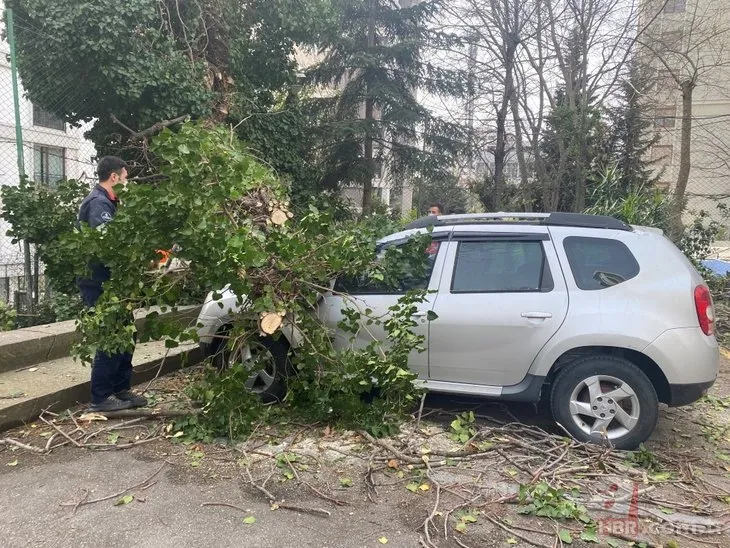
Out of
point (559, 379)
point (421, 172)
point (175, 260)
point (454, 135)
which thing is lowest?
point (559, 379)

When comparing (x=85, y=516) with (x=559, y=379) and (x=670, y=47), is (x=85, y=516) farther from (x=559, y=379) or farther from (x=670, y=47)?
(x=670, y=47)

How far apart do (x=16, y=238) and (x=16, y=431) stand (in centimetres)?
291

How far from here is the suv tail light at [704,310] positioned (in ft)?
13.3

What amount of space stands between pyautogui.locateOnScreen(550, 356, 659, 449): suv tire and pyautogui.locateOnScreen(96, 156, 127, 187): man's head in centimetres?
362

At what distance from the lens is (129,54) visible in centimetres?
721

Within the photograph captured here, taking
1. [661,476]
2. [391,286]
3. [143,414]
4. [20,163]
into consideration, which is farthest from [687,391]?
[20,163]

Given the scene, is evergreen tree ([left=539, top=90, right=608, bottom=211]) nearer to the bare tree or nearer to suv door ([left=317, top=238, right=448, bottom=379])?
the bare tree

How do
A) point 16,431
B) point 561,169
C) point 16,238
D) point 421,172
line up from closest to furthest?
point 16,431 → point 16,238 → point 561,169 → point 421,172

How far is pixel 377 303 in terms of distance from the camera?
4645 millimetres

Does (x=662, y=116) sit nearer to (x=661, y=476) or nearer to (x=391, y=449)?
(x=661, y=476)

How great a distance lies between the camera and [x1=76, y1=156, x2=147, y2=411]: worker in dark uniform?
→ 4.41 m

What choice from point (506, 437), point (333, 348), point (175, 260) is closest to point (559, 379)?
point (506, 437)

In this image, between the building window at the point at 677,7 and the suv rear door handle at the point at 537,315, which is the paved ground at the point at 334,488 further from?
the building window at the point at 677,7

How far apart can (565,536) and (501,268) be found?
6.67ft
